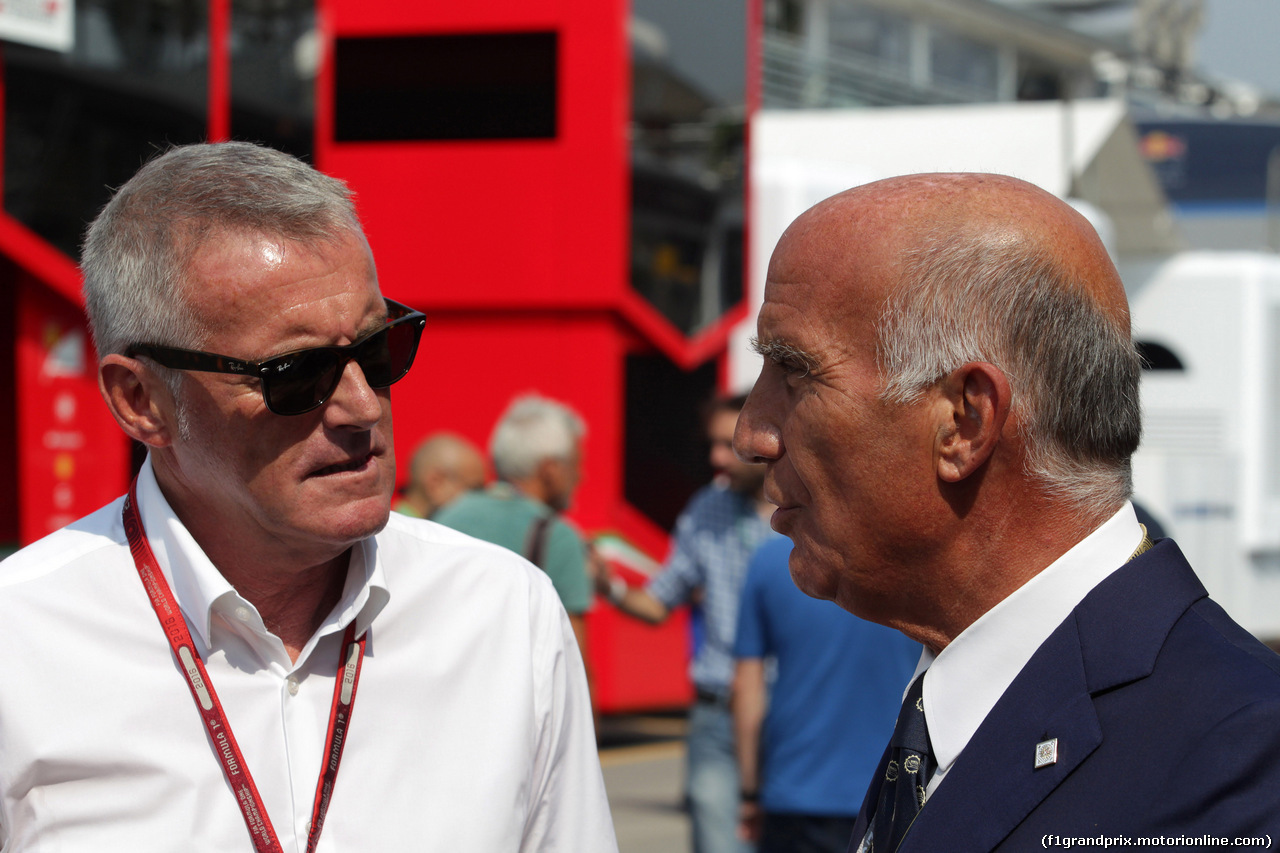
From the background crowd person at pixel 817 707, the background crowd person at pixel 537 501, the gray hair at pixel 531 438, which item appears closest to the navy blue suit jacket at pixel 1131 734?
the background crowd person at pixel 817 707

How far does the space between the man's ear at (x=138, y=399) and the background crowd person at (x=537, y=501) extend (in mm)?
2102

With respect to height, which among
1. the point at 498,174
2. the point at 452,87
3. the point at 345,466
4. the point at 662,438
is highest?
the point at 452,87

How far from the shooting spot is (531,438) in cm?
495

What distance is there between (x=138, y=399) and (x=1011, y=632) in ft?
4.11

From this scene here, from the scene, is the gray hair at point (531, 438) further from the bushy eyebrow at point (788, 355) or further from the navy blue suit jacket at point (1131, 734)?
the navy blue suit jacket at point (1131, 734)

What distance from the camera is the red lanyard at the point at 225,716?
1.71 metres

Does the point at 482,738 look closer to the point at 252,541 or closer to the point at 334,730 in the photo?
the point at 334,730

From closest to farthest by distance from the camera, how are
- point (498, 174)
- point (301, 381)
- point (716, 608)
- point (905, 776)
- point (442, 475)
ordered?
point (905, 776) < point (301, 381) < point (716, 608) < point (442, 475) < point (498, 174)

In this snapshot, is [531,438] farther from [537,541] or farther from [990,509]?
[990,509]

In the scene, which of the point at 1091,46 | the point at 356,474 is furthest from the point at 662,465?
the point at 1091,46

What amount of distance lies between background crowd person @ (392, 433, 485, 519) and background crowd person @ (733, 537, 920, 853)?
76.2 inches

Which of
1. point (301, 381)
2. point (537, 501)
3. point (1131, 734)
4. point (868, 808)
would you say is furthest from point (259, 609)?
point (537, 501)

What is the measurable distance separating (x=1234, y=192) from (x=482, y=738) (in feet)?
85.2

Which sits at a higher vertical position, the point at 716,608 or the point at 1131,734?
the point at 1131,734
